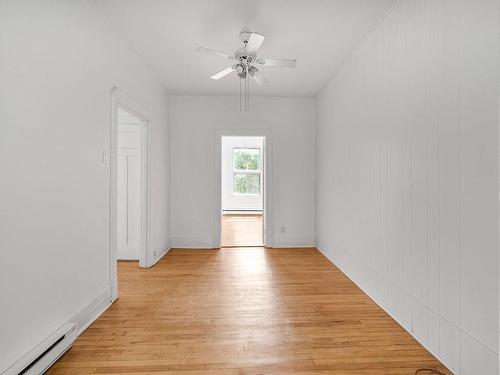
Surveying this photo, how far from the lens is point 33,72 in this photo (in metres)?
1.71

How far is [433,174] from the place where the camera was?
1912 millimetres

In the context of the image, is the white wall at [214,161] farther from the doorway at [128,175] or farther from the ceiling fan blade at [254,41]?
the ceiling fan blade at [254,41]

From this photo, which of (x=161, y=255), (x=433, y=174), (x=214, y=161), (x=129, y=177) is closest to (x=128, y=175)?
(x=129, y=177)

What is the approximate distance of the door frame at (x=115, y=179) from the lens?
2709 mm

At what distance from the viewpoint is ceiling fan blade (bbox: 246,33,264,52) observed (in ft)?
8.19

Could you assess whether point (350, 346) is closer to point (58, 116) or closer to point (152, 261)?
point (58, 116)

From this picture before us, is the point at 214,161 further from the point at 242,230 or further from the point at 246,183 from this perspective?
the point at 246,183

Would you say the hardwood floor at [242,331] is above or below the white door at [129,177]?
below

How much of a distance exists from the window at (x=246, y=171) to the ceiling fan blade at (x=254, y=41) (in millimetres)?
6587

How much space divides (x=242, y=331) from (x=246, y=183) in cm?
731

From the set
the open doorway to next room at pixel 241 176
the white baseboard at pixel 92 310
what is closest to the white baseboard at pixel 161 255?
the white baseboard at pixel 92 310

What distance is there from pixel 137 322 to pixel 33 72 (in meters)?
1.91

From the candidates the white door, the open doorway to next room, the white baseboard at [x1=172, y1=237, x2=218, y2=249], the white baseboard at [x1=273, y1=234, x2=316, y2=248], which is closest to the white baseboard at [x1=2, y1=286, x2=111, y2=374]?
the white door

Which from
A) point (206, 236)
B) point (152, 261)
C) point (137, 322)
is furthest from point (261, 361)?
point (206, 236)
